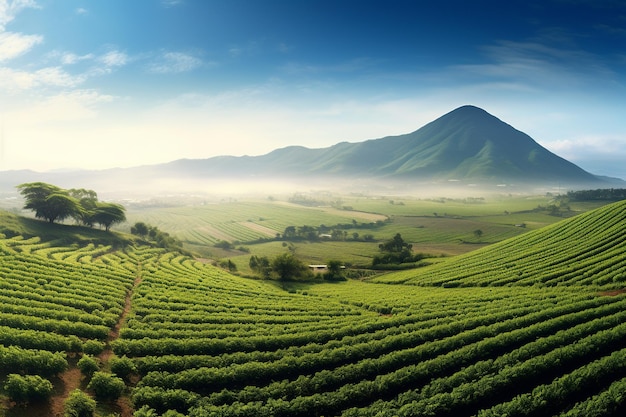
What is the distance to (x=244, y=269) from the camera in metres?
115

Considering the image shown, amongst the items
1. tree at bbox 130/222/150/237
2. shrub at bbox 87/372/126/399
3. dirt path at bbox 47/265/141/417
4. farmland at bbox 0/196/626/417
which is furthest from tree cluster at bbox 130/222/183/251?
shrub at bbox 87/372/126/399

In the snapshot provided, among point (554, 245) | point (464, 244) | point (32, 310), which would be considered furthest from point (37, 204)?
point (464, 244)

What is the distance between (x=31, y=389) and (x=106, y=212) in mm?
108603

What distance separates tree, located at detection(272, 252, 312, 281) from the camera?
316 ft

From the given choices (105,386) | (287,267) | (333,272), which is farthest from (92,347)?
(333,272)

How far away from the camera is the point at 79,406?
23.4m

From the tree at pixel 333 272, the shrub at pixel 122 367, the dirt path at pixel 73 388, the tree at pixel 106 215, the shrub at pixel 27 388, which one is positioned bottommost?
the tree at pixel 333 272

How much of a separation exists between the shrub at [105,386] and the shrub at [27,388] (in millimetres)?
2724

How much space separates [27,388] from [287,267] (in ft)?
244

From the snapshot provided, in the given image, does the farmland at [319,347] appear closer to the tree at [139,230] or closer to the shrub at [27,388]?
the shrub at [27,388]

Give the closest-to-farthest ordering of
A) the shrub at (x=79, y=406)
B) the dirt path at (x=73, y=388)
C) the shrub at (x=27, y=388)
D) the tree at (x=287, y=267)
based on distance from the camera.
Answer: the shrub at (x=79, y=406) < the shrub at (x=27, y=388) < the dirt path at (x=73, y=388) < the tree at (x=287, y=267)

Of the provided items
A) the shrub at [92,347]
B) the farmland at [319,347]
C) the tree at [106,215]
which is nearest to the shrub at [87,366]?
the farmland at [319,347]

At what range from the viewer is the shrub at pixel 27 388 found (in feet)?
76.4

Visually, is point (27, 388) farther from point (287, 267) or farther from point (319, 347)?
point (287, 267)
